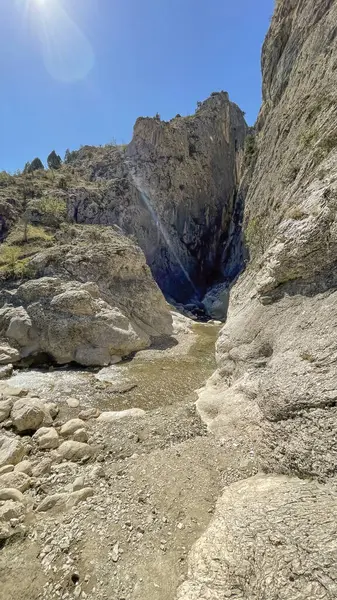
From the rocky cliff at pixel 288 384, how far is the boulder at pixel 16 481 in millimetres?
5975

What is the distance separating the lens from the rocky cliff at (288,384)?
200 inches

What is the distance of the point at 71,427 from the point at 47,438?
1126 millimetres

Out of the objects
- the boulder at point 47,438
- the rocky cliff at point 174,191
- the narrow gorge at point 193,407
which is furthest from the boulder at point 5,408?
the rocky cliff at point 174,191

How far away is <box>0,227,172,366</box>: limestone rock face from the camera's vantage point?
23.1 m

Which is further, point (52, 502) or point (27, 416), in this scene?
point (27, 416)

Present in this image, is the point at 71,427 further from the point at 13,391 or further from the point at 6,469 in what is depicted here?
the point at 13,391

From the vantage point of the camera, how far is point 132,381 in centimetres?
1909

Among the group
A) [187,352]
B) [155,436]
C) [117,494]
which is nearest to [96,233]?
[187,352]

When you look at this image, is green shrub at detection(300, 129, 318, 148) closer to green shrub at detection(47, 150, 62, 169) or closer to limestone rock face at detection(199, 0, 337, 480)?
limestone rock face at detection(199, 0, 337, 480)

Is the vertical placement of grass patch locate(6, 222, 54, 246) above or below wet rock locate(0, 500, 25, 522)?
above

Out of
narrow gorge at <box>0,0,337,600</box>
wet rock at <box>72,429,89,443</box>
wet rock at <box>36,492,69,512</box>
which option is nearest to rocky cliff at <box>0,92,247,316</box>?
narrow gorge at <box>0,0,337,600</box>

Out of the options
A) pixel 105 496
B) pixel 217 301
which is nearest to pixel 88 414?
pixel 105 496

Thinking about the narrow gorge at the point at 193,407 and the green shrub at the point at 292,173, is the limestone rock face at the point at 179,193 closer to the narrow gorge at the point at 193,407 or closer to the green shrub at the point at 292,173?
the narrow gorge at the point at 193,407

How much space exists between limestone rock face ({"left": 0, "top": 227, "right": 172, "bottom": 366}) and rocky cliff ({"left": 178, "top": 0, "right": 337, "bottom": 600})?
1163 cm
